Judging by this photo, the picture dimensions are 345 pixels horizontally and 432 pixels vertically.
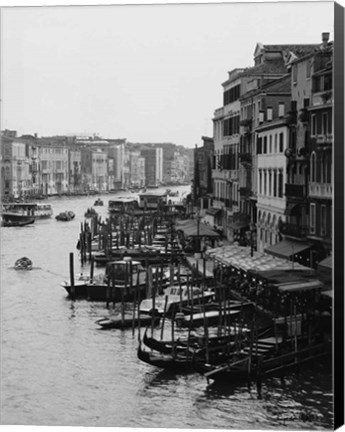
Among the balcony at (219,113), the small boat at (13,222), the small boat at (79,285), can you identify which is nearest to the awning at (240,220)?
the balcony at (219,113)

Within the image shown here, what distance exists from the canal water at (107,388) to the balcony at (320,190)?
2.34 feet

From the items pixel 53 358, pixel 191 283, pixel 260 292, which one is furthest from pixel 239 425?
pixel 191 283

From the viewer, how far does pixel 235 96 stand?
17.0 feet

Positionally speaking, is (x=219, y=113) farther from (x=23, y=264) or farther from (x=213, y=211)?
(x=23, y=264)

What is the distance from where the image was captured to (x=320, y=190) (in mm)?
4598

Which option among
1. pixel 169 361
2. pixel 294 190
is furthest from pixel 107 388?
pixel 294 190

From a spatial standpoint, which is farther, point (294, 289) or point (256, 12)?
point (294, 289)

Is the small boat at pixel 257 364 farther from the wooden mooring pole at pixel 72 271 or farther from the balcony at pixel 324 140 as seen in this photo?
the wooden mooring pole at pixel 72 271

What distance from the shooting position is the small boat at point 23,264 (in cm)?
641

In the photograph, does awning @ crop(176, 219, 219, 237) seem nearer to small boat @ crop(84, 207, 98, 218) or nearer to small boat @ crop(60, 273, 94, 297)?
small boat @ crop(84, 207, 98, 218)

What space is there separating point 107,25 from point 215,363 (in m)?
1.75

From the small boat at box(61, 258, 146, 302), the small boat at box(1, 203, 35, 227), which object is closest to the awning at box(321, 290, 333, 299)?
the small boat at box(1, 203, 35, 227)

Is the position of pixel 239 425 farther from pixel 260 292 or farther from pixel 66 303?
pixel 66 303

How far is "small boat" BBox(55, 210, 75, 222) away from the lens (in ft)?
26.3
